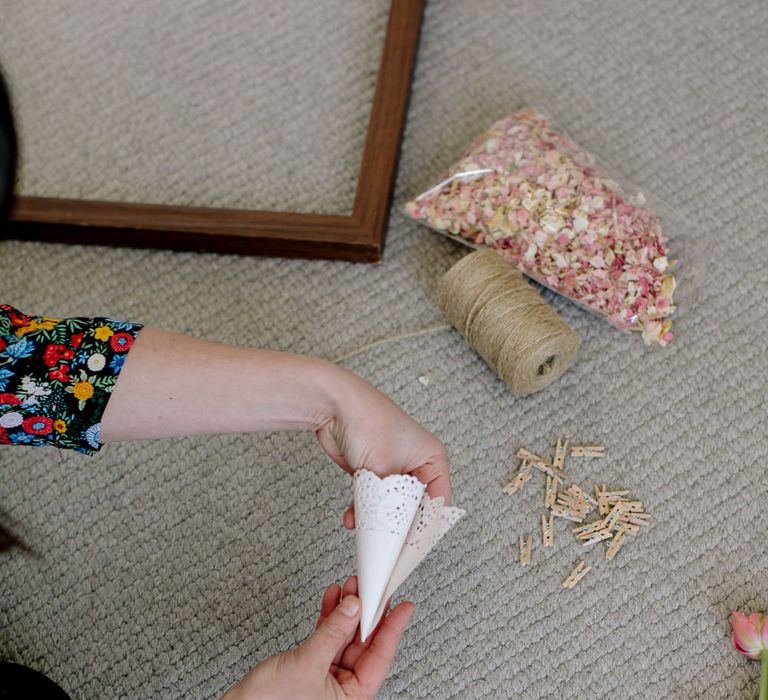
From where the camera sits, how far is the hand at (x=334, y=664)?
724mm

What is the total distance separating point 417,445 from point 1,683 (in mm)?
522

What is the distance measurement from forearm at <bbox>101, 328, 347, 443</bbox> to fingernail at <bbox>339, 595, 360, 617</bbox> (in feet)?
0.62

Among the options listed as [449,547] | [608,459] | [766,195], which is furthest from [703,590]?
[766,195]

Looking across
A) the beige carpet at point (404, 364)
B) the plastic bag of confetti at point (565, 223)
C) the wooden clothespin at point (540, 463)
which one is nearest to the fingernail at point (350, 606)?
the beige carpet at point (404, 364)

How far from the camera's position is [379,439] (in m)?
0.81

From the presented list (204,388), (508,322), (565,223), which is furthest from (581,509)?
(204,388)

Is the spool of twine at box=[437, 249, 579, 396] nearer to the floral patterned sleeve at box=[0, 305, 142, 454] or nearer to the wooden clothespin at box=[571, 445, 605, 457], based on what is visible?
the wooden clothespin at box=[571, 445, 605, 457]

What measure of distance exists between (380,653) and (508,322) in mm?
418

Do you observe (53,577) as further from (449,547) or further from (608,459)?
(608,459)

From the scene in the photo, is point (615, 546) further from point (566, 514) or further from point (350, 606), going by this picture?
point (350, 606)

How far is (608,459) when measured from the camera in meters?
1.02

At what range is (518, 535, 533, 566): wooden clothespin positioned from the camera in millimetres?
986

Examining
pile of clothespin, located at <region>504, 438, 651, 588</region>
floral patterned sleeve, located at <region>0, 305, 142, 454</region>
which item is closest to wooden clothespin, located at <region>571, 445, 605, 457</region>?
pile of clothespin, located at <region>504, 438, 651, 588</region>

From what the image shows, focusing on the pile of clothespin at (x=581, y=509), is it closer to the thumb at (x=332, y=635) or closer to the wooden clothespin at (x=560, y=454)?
the wooden clothespin at (x=560, y=454)
